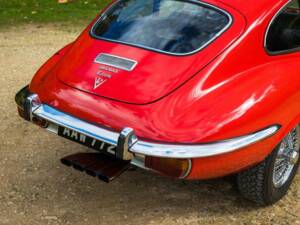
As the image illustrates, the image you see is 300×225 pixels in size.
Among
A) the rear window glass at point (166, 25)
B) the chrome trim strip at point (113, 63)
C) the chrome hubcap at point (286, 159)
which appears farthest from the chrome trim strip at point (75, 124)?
the chrome hubcap at point (286, 159)

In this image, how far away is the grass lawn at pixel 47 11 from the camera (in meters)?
9.03

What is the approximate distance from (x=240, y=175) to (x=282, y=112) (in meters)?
0.61

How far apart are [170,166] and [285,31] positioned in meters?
1.45

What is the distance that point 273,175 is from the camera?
12.2 ft

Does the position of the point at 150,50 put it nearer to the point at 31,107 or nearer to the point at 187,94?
the point at 187,94

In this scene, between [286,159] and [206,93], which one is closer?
[206,93]

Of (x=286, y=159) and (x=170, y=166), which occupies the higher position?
(x=170, y=166)

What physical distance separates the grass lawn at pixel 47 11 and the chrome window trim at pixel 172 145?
223 inches

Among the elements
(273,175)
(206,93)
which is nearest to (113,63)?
(206,93)

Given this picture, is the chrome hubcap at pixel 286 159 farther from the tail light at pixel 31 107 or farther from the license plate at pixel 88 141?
Result: the tail light at pixel 31 107

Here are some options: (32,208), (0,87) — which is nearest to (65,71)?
(32,208)

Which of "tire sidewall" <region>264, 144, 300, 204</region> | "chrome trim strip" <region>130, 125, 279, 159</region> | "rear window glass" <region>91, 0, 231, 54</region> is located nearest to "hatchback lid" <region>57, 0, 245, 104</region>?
"rear window glass" <region>91, 0, 231, 54</region>

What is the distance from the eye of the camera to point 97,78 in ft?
11.7

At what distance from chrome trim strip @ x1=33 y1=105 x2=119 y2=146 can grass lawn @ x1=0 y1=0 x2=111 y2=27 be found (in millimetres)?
5415
